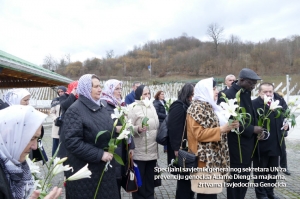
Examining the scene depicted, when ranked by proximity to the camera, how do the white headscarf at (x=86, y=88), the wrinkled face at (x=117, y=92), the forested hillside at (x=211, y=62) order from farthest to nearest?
1. the forested hillside at (x=211, y=62)
2. the wrinkled face at (x=117, y=92)
3. the white headscarf at (x=86, y=88)

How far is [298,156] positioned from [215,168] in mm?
5674

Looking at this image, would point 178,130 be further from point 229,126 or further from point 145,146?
point 229,126

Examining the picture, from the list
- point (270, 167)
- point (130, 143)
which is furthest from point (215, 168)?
point (270, 167)

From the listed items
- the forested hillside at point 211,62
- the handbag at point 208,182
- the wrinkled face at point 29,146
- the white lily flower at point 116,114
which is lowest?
the handbag at point 208,182

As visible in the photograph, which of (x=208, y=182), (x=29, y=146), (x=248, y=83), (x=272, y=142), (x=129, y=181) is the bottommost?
(x=129, y=181)

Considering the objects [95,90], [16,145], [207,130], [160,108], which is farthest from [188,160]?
[160,108]

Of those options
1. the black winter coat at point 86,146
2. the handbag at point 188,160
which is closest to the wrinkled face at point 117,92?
the black winter coat at point 86,146

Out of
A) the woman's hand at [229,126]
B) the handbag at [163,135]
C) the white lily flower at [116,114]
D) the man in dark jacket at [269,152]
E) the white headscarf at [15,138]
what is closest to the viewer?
the white headscarf at [15,138]

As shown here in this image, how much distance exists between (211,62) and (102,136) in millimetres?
60647

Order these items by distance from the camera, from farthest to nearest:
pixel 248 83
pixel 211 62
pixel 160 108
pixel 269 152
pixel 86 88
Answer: pixel 211 62 < pixel 160 108 < pixel 269 152 < pixel 248 83 < pixel 86 88

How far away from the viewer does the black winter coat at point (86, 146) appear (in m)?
2.55

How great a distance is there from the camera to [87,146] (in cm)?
255

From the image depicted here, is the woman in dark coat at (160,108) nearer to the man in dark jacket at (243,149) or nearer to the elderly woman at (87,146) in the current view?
the man in dark jacket at (243,149)

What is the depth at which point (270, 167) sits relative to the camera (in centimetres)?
443
